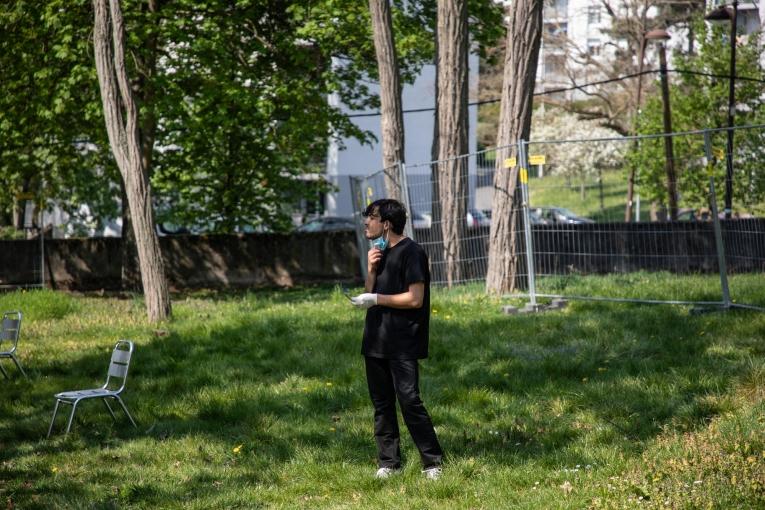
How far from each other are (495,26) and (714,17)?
5.40m

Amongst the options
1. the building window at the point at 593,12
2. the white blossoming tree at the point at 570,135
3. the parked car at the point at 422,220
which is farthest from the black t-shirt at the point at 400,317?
the white blossoming tree at the point at 570,135

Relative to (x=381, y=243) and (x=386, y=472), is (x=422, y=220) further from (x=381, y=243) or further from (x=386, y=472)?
(x=386, y=472)

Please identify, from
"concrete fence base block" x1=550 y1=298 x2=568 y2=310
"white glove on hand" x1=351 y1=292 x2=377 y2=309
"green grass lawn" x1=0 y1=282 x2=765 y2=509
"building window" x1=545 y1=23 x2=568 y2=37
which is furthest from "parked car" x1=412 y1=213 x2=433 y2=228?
"building window" x1=545 y1=23 x2=568 y2=37

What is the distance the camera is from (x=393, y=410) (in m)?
7.04

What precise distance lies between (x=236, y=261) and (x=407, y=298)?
1815 cm

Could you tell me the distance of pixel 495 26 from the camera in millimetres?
23703

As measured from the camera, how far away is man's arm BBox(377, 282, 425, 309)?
6703mm

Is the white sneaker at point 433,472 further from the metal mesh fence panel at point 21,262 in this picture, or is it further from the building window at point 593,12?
the building window at point 593,12

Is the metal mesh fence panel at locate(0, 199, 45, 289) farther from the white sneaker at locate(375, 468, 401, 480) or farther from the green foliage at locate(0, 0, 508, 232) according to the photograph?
the white sneaker at locate(375, 468, 401, 480)

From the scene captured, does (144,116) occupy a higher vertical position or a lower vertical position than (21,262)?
higher

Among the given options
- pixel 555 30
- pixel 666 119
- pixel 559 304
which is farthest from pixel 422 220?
pixel 555 30

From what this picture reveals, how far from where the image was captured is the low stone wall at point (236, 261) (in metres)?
24.4

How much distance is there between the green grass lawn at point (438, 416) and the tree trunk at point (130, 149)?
1529mm

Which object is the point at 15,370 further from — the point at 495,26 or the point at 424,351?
the point at 495,26
